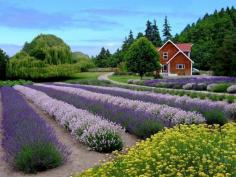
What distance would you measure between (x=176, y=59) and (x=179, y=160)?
62596mm

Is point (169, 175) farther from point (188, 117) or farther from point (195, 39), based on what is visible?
point (195, 39)

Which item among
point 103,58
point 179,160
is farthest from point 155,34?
point 179,160

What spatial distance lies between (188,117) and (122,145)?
8.76 ft

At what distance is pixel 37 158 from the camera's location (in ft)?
24.0

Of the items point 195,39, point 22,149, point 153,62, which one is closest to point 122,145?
point 22,149

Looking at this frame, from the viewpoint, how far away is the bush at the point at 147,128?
9641 millimetres

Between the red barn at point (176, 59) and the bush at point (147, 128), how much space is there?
55.9 m

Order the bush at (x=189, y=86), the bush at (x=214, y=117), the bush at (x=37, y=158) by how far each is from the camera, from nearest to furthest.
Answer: the bush at (x=37, y=158) → the bush at (x=214, y=117) → the bush at (x=189, y=86)

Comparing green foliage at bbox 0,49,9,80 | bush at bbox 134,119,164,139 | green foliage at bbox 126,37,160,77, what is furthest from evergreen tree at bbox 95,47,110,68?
bush at bbox 134,119,164,139

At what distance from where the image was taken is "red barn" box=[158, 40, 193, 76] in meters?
66.5

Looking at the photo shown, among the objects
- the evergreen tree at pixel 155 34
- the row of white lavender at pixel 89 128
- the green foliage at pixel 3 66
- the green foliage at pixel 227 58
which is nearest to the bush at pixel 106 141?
the row of white lavender at pixel 89 128

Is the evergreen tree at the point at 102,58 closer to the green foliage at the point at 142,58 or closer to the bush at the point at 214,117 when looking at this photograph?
the green foliage at the point at 142,58

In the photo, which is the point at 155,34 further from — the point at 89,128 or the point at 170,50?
the point at 89,128

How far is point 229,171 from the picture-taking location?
5113mm
